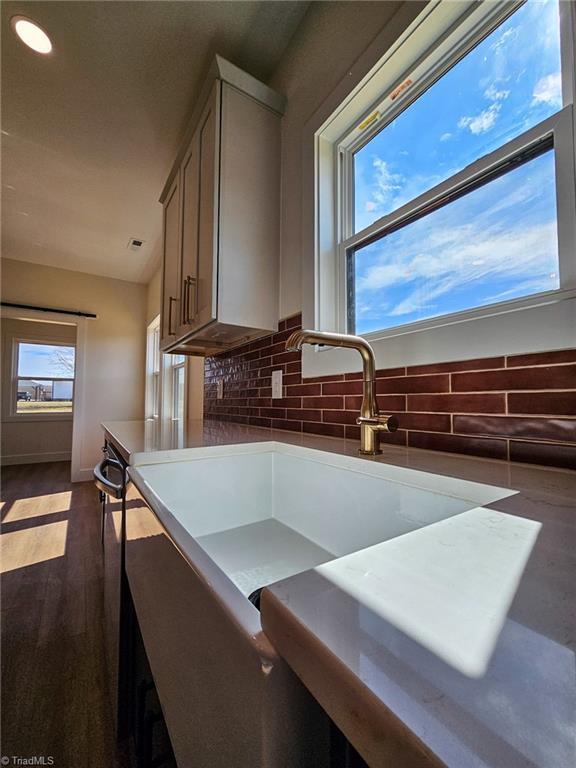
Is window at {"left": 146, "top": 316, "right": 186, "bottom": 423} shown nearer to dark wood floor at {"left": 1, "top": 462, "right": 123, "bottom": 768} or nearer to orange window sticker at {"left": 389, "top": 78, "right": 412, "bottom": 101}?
dark wood floor at {"left": 1, "top": 462, "right": 123, "bottom": 768}

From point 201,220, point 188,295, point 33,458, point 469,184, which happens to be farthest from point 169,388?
point 469,184

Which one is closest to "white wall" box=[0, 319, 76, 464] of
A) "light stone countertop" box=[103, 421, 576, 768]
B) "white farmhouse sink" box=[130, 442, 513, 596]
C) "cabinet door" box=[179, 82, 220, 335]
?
"cabinet door" box=[179, 82, 220, 335]

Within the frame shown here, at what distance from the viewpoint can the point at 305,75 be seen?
1.46 metres

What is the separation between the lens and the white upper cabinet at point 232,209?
4.75 feet

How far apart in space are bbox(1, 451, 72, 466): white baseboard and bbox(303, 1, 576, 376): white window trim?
5.47 meters

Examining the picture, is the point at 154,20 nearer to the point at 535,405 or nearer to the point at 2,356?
the point at 535,405

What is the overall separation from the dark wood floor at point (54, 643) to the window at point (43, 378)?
2989 millimetres

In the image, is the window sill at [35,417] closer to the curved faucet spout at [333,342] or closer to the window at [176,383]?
the window at [176,383]

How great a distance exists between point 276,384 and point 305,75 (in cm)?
143

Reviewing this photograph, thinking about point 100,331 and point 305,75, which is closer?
point 305,75

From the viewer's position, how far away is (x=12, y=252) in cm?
362

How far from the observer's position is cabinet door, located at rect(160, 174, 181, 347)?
1945mm

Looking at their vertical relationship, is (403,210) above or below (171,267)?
below

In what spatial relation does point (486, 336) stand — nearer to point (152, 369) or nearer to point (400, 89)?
point (400, 89)
